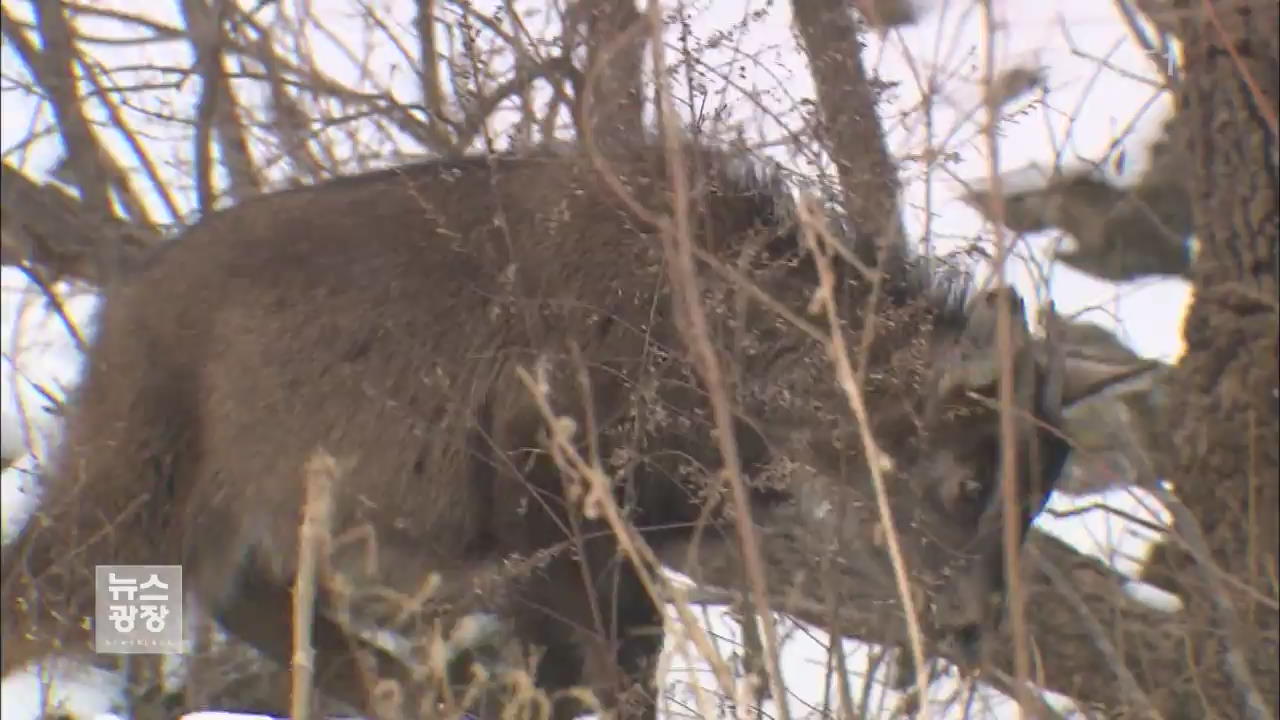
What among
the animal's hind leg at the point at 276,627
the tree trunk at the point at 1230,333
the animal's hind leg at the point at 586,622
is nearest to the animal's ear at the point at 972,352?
the tree trunk at the point at 1230,333

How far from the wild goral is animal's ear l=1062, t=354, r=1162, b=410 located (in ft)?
0.04

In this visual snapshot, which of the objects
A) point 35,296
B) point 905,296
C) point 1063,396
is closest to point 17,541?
point 35,296

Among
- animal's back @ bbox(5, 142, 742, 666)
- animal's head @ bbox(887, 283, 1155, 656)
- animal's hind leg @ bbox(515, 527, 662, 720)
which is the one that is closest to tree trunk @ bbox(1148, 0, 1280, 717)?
animal's head @ bbox(887, 283, 1155, 656)

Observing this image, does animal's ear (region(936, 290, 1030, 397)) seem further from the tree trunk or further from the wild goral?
the tree trunk

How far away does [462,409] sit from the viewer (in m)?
4.14

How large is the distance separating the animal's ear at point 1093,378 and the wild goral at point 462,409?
1cm

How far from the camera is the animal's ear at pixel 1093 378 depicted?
3.99 meters

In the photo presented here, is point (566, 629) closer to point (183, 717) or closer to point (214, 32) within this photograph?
point (183, 717)

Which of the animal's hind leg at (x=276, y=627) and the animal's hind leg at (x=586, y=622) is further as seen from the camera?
the animal's hind leg at (x=276, y=627)

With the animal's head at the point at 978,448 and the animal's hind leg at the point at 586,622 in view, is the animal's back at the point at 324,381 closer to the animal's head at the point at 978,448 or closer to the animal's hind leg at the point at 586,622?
the animal's hind leg at the point at 586,622

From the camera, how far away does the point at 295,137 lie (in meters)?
5.65

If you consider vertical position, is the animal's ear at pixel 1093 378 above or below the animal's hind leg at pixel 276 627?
above

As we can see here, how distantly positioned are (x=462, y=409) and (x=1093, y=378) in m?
1.63

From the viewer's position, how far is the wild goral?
3691mm
